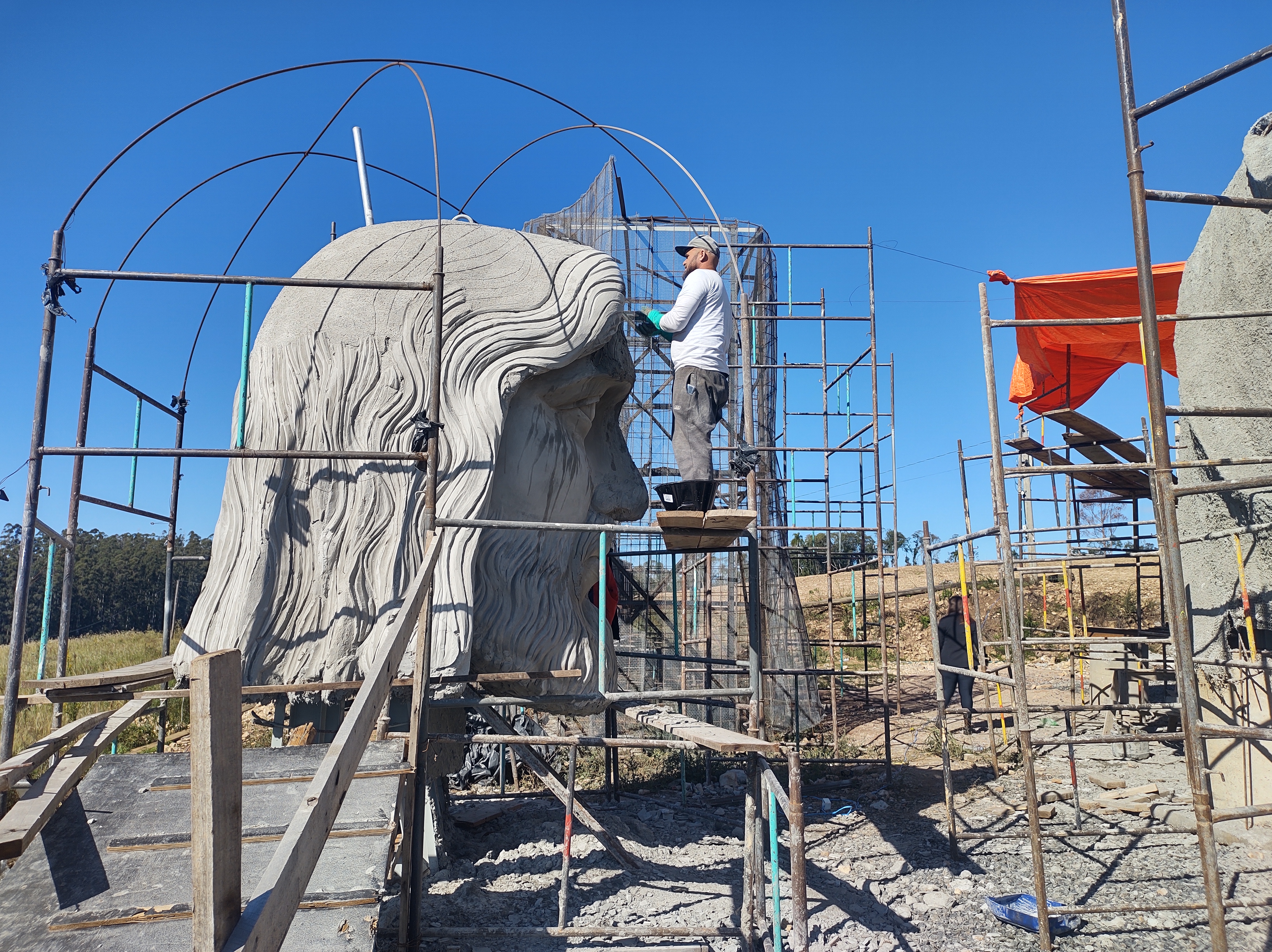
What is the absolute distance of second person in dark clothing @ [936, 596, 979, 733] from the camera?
10406 mm

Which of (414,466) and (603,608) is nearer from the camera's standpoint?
(603,608)

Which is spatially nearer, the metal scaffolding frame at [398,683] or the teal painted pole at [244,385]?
the metal scaffolding frame at [398,683]

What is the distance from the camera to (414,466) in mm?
5613

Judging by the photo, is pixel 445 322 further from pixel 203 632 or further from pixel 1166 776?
pixel 1166 776

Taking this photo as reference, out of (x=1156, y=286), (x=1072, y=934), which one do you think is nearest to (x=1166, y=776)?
(x=1072, y=934)

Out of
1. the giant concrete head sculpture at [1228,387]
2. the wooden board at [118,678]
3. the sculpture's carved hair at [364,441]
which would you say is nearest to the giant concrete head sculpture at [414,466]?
the sculpture's carved hair at [364,441]

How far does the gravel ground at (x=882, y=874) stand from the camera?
5.62 meters

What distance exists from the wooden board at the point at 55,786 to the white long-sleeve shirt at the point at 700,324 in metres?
3.57

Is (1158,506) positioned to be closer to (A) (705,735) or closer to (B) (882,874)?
(A) (705,735)

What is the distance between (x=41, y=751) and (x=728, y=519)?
3.44 m

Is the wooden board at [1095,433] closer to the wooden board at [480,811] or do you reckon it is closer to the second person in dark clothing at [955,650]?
the second person in dark clothing at [955,650]

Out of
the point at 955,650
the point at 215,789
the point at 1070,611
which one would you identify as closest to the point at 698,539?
the point at 215,789

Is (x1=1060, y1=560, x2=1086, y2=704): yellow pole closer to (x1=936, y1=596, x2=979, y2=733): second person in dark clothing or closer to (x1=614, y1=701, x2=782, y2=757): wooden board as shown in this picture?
(x1=936, y1=596, x2=979, y2=733): second person in dark clothing

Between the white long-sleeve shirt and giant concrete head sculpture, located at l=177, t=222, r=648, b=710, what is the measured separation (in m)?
1.20
